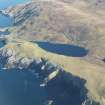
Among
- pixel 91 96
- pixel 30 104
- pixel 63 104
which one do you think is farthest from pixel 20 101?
pixel 91 96

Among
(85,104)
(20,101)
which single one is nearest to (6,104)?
(20,101)

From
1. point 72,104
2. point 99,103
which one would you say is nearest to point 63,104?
point 72,104

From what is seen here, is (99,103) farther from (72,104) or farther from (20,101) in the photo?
(20,101)

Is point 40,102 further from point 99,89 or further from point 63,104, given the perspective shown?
point 99,89

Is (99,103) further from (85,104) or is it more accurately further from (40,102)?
(40,102)

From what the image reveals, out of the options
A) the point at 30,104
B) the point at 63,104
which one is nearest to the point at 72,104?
the point at 63,104

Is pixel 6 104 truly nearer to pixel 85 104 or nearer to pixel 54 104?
pixel 54 104
